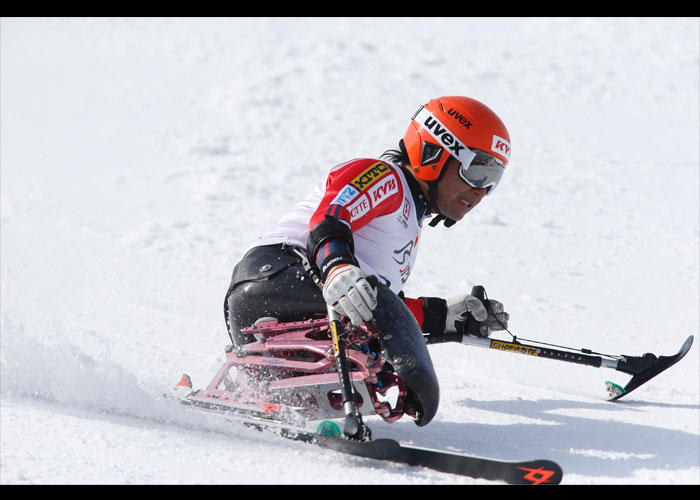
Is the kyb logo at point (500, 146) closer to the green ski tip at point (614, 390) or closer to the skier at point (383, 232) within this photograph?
the skier at point (383, 232)

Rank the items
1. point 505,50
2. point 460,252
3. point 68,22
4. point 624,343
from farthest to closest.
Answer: point 68,22, point 505,50, point 460,252, point 624,343

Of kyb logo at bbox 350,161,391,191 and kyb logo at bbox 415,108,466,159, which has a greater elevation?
kyb logo at bbox 415,108,466,159

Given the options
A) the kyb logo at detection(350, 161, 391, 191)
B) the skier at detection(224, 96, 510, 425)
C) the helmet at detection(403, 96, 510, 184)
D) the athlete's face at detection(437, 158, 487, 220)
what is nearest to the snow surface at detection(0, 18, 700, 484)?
the skier at detection(224, 96, 510, 425)

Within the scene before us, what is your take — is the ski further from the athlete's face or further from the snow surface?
the athlete's face

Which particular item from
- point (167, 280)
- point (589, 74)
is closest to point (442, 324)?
point (167, 280)

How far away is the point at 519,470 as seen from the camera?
368cm

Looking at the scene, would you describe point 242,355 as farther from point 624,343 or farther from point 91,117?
point 91,117

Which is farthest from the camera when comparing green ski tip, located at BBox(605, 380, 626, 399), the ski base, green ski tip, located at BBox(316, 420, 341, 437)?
green ski tip, located at BBox(605, 380, 626, 399)

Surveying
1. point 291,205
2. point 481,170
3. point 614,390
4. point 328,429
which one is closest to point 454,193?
point 481,170

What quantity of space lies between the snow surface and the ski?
65mm

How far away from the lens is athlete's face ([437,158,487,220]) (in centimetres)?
483

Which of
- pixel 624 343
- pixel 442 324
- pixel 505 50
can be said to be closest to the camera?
pixel 442 324

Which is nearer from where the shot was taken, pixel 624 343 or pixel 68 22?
pixel 624 343

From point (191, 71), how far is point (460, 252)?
25.9ft
